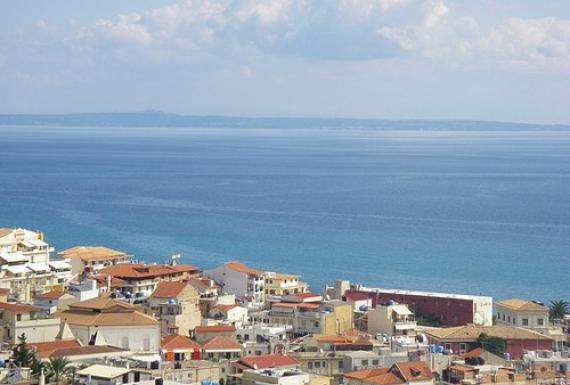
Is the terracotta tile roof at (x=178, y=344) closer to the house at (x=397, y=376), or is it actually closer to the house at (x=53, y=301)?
the house at (x=53, y=301)

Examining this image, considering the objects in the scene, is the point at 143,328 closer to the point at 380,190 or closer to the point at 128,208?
the point at 128,208

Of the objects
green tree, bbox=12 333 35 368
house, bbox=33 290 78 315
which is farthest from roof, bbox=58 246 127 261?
green tree, bbox=12 333 35 368

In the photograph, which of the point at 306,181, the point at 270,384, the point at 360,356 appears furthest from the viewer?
the point at 306,181

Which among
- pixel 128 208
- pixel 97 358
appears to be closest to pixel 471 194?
pixel 128 208

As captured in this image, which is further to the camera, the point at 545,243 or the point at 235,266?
the point at 545,243

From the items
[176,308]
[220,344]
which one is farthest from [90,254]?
[220,344]

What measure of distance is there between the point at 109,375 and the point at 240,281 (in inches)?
868

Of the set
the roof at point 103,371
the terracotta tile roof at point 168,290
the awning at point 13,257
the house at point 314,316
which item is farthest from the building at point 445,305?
the roof at point 103,371

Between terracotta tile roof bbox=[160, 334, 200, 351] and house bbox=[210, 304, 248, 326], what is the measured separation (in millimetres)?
6026

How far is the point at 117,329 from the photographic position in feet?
111

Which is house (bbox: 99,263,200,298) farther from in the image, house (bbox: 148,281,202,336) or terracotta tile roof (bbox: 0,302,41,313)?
terracotta tile roof (bbox: 0,302,41,313)

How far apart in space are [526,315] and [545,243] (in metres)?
41.4

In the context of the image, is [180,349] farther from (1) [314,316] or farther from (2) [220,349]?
(1) [314,316]

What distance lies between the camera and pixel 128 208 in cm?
10244
